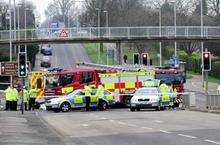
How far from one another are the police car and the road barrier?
808cm

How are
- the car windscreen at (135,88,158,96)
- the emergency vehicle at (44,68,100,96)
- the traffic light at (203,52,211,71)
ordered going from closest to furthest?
1. the traffic light at (203,52,211,71)
2. the car windscreen at (135,88,158,96)
3. the emergency vehicle at (44,68,100,96)

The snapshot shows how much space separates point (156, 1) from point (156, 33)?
170 feet

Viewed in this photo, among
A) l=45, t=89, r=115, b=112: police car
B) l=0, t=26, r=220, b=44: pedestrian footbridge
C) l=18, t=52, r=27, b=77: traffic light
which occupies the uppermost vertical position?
l=0, t=26, r=220, b=44: pedestrian footbridge

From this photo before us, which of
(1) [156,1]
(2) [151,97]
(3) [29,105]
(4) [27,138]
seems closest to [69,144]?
(4) [27,138]

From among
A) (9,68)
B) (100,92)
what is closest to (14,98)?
(9,68)

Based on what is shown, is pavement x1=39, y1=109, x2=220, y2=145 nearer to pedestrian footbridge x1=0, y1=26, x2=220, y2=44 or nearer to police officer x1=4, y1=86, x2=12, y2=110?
police officer x1=4, y1=86, x2=12, y2=110

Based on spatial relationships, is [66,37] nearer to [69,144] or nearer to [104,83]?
[104,83]

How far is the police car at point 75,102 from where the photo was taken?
148ft

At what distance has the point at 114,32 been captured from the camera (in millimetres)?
79625

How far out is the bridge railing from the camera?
3022 inches

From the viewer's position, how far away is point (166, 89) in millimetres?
45531

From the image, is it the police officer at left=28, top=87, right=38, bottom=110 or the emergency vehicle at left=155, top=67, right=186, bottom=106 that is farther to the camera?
the emergency vehicle at left=155, top=67, right=186, bottom=106

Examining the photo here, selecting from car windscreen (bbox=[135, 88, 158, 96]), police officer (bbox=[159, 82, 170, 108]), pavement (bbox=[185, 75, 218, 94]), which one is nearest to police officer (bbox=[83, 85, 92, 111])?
car windscreen (bbox=[135, 88, 158, 96])

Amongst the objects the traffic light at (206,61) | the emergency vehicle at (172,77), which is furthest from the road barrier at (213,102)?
the emergency vehicle at (172,77)
